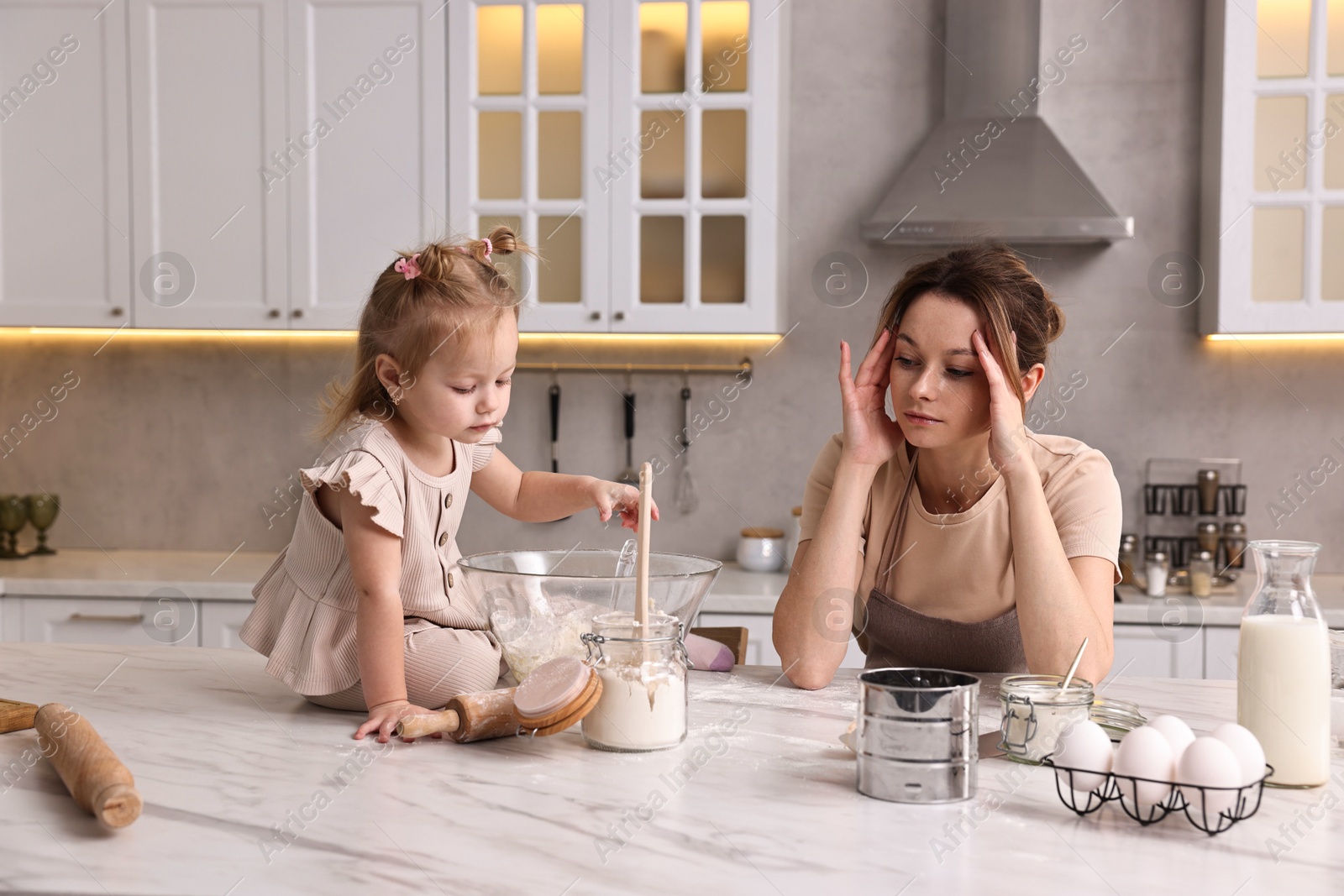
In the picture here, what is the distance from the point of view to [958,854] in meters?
0.79

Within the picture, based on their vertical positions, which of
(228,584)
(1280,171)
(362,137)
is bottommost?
(228,584)

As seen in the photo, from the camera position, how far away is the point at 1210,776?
825mm

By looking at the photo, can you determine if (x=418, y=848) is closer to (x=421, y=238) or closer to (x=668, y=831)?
(x=668, y=831)

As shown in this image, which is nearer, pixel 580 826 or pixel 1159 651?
pixel 580 826

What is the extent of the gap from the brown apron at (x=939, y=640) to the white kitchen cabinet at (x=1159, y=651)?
113 cm

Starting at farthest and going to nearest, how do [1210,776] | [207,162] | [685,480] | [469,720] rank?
[685,480], [207,162], [469,720], [1210,776]

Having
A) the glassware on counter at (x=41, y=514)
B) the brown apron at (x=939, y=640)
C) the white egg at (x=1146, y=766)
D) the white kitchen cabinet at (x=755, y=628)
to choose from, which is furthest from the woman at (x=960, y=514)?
the glassware on counter at (x=41, y=514)

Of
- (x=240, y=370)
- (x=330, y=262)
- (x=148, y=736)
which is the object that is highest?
(x=330, y=262)

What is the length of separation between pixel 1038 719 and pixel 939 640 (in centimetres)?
45

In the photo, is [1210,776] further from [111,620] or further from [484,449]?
[111,620]

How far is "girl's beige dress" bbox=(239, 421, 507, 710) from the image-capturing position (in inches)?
47.0

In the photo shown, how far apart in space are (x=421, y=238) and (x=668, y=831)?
2171 mm

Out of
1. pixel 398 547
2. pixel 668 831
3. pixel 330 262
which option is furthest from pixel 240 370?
pixel 668 831

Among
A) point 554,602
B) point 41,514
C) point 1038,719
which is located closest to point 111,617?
point 41,514
